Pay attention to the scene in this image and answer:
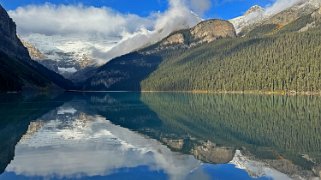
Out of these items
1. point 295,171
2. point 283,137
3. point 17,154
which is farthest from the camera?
point 283,137

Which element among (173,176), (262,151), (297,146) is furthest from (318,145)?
(173,176)

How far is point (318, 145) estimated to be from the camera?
48062mm

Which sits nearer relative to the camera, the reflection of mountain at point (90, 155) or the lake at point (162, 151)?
the lake at point (162, 151)

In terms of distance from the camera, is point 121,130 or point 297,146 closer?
point 297,146

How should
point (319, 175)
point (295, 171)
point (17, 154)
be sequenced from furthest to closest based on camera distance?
point (17, 154), point (295, 171), point (319, 175)

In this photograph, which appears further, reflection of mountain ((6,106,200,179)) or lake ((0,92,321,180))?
reflection of mountain ((6,106,200,179))

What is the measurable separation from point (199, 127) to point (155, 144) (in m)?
19.5

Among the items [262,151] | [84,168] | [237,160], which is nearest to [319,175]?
[237,160]

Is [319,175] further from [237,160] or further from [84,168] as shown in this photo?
[84,168]

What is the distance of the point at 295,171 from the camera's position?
36.4 meters

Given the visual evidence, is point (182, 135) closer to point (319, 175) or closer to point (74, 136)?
point (74, 136)

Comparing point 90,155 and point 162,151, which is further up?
point 162,151

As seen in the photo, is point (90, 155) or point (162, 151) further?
point (162, 151)

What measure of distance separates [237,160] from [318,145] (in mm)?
12006
